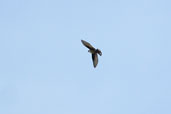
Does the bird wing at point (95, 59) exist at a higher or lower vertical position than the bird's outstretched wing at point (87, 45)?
lower

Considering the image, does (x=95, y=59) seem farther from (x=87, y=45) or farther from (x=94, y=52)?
(x=87, y=45)

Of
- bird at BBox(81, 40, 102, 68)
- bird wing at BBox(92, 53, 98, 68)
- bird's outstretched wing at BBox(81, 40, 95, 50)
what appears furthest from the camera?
bird wing at BBox(92, 53, 98, 68)

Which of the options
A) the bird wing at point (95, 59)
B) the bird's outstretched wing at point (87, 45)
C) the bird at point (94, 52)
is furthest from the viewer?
the bird wing at point (95, 59)

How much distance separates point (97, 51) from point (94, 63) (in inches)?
54.7

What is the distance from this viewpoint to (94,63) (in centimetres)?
3381

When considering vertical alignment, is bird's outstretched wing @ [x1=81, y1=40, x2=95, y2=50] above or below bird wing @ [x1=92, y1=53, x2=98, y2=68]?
above

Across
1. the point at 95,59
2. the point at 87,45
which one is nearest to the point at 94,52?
the point at 95,59

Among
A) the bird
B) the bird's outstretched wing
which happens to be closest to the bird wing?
the bird

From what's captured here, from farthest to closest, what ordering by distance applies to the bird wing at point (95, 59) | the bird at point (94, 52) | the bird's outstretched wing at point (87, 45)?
the bird wing at point (95, 59) < the bird at point (94, 52) < the bird's outstretched wing at point (87, 45)

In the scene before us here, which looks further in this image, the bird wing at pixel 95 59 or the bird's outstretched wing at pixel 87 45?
the bird wing at pixel 95 59

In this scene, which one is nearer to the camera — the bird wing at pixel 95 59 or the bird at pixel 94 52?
the bird at pixel 94 52

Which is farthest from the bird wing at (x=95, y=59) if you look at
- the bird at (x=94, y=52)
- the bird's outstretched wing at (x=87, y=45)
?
the bird's outstretched wing at (x=87, y=45)

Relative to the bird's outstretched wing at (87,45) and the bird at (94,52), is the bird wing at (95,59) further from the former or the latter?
the bird's outstretched wing at (87,45)

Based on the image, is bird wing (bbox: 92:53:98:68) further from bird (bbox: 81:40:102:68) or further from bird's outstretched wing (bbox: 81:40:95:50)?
bird's outstretched wing (bbox: 81:40:95:50)
